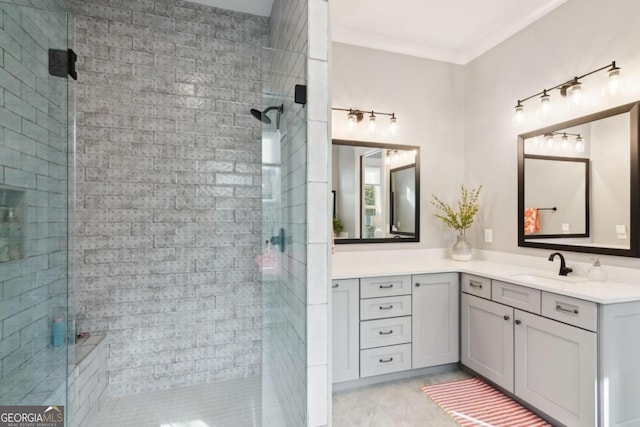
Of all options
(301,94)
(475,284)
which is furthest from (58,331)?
(475,284)

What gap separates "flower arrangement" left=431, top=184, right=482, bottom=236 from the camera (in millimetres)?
2987

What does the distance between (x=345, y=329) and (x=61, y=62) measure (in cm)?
227

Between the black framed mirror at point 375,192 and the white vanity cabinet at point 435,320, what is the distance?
1.88 feet

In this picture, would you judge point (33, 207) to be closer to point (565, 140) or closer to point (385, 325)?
point (385, 325)

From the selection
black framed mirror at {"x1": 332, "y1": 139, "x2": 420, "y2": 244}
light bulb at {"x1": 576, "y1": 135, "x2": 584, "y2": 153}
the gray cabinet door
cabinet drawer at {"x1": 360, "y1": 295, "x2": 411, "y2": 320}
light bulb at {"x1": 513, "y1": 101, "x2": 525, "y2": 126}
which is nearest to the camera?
the gray cabinet door

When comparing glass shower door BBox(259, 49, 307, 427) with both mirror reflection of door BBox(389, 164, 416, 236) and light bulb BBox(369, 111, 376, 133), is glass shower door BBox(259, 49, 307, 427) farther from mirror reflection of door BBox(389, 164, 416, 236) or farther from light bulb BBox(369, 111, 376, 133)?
mirror reflection of door BBox(389, 164, 416, 236)

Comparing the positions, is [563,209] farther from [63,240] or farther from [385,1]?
[63,240]

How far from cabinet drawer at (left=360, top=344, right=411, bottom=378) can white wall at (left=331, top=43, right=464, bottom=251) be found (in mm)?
850

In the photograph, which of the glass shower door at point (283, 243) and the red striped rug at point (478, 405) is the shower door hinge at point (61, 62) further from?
the red striped rug at point (478, 405)

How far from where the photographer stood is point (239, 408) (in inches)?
81.4

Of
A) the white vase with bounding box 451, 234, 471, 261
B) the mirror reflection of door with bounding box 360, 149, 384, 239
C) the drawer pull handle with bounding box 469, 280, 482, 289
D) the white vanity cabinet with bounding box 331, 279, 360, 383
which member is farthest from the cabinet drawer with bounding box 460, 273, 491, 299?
the white vanity cabinet with bounding box 331, 279, 360, 383

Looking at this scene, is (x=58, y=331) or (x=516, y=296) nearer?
(x=58, y=331)

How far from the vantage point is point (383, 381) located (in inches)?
96.8

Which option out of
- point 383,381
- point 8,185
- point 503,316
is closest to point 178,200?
point 8,185
